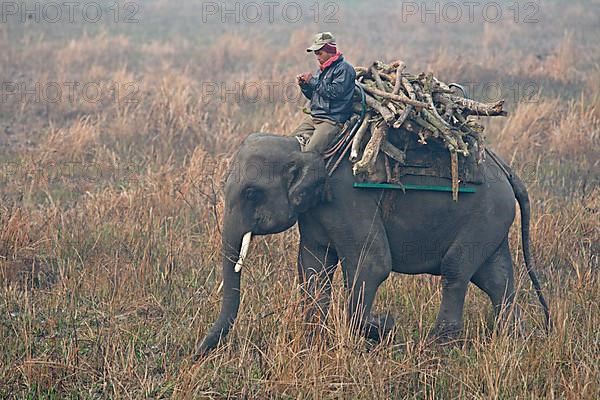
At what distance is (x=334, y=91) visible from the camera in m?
5.18

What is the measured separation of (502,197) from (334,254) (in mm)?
1085

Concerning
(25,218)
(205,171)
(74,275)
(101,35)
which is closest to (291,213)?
(74,275)

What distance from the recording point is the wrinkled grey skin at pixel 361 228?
4980 millimetres

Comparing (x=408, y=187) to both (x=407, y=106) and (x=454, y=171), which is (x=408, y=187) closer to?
(x=454, y=171)

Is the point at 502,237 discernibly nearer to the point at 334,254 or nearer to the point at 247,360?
the point at 334,254

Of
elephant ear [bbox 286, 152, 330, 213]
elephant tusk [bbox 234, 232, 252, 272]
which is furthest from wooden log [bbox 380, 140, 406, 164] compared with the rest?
elephant tusk [bbox 234, 232, 252, 272]

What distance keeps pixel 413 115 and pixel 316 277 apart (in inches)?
43.6

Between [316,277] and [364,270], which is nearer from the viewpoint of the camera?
[364,270]

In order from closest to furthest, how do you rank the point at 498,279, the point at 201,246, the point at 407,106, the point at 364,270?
the point at 407,106 → the point at 364,270 → the point at 498,279 → the point at 201,246

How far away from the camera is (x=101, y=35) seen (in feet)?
54.4

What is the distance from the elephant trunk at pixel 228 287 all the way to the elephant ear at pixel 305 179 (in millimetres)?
346

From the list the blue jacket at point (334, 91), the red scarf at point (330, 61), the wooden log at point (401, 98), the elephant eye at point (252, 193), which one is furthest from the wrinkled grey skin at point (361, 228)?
the red scarf at point (330, 61)

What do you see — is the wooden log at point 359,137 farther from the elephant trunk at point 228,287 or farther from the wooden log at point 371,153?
the elephant trunk at point 228,287

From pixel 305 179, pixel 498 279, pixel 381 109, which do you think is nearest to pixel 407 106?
pixel 381 109
